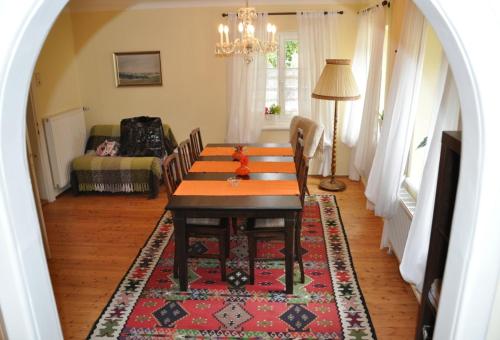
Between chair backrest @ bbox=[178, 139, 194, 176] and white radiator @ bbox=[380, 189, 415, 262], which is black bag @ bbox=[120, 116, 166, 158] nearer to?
chair backrest @ bbox=[178, 139, 194, 176]

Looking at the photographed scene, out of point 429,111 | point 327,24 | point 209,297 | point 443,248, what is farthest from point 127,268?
point 327,24

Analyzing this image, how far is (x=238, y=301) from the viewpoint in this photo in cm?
299

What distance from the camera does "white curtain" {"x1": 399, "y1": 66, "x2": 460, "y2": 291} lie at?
7.20 ft

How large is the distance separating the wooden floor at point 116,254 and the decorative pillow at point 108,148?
2.00ft

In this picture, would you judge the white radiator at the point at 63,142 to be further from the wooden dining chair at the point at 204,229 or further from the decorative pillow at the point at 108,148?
the wooden dining chair at the point at 204,229

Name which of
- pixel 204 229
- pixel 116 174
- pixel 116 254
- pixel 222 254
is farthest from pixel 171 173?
pixel 116 174

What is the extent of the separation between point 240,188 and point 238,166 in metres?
0.58

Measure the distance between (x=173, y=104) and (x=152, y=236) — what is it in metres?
2.36

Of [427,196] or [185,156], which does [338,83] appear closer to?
[185,156]

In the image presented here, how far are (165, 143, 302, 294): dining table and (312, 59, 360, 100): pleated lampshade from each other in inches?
54.0

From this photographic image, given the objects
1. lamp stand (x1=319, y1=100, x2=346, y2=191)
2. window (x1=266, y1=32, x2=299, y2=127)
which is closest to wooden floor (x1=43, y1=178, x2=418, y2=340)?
lamp stand (x1=319, y1=100, x2=346, y2=191)

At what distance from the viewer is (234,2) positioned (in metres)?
5.24

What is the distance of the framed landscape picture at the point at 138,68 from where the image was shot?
5562 mm

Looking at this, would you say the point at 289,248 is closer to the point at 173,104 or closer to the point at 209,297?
the point at 209,297
